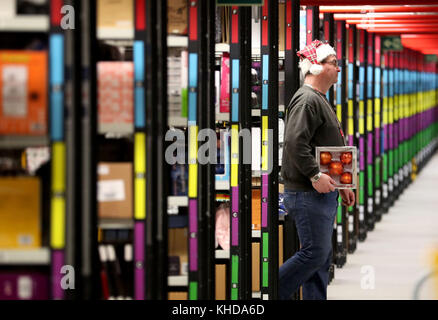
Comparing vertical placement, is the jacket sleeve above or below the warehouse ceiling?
below

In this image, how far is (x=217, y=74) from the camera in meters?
6.39

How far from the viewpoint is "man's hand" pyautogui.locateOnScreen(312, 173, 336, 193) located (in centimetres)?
626

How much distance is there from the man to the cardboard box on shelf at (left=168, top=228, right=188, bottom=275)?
1339 millimetres

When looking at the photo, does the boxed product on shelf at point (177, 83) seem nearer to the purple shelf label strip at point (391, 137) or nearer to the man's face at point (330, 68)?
the man's face at point (330, 68)

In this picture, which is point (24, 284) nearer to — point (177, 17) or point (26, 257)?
point (26, 257)

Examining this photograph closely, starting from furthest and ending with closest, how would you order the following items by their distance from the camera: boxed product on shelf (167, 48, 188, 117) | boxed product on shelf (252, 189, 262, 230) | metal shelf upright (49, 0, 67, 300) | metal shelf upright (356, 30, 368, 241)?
metal shelf upright (356, 30, 368, 241), boxed product on shelf (252, 189, 262, 230), boxed product on shelf (167, 48, 188, 117), metal shelf upright (49, 0, 67, 300)

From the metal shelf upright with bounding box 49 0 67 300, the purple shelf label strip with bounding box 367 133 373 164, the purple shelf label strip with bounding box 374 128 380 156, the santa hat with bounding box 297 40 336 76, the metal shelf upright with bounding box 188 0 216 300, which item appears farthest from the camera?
the purple shelf label strip with bounding box 374 128 380 156

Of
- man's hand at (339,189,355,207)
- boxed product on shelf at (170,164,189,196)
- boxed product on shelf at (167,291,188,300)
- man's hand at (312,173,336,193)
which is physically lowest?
boxed product on shelf at (167,291,188,300)

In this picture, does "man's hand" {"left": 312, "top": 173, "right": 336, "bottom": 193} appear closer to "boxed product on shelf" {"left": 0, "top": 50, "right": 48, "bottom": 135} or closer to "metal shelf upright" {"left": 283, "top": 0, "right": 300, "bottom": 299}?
"metal shelf upright" {"left": 283, "top": 0, "right": 300, "bottom": 299}

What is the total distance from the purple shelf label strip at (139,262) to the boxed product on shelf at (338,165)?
2.57 m

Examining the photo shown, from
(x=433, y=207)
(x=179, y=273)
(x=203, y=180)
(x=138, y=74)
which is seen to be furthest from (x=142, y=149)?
(x=433, y=207)

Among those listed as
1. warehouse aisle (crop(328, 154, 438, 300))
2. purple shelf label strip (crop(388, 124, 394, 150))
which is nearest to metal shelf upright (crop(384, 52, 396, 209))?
purple shelf label strip (crop(388, 124, 394, 150))

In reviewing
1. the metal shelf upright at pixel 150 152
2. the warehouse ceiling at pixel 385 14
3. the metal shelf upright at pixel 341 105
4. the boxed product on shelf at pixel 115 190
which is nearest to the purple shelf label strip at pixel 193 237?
the metal shelf upright at pixel 150 152

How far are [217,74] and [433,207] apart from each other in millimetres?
10741
